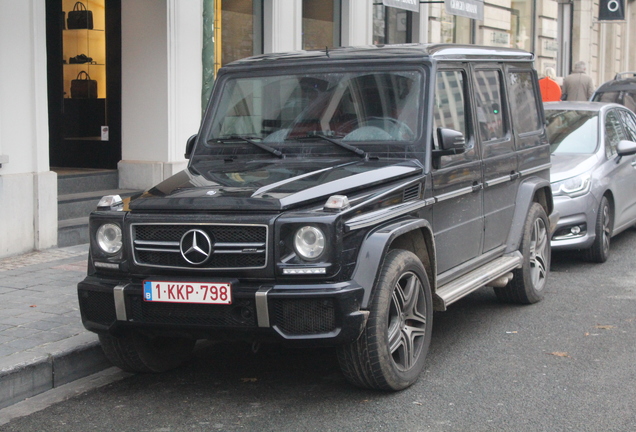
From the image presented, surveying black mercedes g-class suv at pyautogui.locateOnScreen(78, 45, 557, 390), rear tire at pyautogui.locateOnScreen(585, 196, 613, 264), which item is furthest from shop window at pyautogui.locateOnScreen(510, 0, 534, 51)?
black mercedes g-class suv at pyautogui.locateOnScreen(78, 45, 557, 390)

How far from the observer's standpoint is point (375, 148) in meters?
5.84

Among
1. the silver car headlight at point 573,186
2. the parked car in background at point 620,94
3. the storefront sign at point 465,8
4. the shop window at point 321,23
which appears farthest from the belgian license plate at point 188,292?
the parked car in background at point 620,94

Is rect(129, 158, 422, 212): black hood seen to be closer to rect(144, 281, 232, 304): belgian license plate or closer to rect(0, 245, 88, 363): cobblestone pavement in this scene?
rect(144, 281, 232, 304): belgian license plate

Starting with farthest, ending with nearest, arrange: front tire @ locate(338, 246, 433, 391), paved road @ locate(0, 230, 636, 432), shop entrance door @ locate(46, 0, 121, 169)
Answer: shop entrance door @ locate(46, 0, 121, 169) → front tire @ locate(338, 246, 433, 391) → paved road @ locate(0, 230, 636, 432)

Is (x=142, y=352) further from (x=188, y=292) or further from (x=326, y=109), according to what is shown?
(x=326, y=109)

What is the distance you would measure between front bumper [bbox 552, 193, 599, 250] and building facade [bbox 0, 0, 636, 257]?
12.4ft

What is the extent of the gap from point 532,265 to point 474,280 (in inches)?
61.0

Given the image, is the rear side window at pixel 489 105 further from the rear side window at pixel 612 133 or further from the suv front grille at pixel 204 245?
the rear side window at pixel 612 133

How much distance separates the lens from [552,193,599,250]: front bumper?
9.29 m

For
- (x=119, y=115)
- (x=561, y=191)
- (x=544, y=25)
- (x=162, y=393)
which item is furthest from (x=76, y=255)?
(x=544, y=25)

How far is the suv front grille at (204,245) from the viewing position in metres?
4.77

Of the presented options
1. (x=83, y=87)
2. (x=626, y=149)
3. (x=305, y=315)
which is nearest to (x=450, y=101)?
(x=305, y=315)

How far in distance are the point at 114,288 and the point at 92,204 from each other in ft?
19.3

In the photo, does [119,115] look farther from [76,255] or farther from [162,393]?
[162,393]
